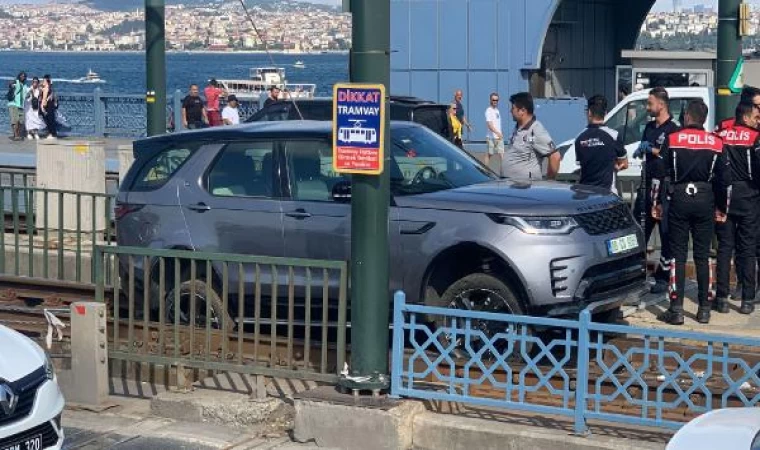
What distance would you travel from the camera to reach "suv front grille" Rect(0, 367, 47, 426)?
7.15 m

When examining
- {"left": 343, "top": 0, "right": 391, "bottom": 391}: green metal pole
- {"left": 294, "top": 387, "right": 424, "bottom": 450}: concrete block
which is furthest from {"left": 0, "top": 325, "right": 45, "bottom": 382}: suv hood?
{"left": 343, "top": 0, "right": 391, "bottom": 391}: green metal pole

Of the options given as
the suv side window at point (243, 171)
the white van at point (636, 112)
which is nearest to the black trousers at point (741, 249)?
the suv side window at point (243, 171)

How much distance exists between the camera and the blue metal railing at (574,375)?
25.0 ft

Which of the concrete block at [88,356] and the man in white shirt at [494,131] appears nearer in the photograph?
the concrete block at [88,356]

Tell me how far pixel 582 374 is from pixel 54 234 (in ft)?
28.7

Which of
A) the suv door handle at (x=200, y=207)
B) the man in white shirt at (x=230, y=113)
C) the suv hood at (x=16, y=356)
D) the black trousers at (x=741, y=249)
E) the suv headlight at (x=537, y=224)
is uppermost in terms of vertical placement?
the man in white shirt at (x=230, y=113)

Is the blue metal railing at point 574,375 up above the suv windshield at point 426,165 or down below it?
below

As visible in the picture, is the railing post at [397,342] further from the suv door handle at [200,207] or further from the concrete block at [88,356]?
the suv door handle at [200,207]

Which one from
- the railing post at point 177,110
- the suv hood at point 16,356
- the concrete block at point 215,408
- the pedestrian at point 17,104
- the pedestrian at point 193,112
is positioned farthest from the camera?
the pedestrian at point 17,104

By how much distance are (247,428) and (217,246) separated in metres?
2.18

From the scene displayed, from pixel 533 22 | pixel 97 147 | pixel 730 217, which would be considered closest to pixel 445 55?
pixel 533 22

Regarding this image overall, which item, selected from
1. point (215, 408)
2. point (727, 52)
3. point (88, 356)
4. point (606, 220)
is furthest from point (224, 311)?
point (727, 52)

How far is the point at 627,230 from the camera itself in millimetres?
10086

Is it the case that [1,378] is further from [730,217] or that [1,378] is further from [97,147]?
[97,147]
